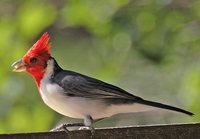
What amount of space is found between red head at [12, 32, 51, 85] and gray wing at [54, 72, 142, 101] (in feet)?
0.56

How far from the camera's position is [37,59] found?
12.8 ft

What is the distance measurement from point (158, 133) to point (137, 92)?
3275 mm

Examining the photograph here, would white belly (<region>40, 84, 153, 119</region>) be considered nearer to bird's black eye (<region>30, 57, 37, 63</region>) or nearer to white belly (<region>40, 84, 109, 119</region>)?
white belly (<region>40, 84, 109, 119</region>)

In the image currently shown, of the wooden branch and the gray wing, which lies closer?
the wooden branch

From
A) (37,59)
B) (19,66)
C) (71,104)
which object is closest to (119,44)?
(37,59)

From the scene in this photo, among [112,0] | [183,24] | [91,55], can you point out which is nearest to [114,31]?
[112,0]

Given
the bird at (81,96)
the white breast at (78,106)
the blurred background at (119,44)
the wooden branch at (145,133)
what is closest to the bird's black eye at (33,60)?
the bird at (81,96)

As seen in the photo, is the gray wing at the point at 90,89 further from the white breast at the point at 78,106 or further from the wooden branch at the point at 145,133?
the wooden branch at the point at 145,133

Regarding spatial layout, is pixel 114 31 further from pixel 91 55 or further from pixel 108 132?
pixel 108 132

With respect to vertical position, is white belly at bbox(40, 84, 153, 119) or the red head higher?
the red head

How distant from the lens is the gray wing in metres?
3.61

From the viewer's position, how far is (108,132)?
305 centimetres

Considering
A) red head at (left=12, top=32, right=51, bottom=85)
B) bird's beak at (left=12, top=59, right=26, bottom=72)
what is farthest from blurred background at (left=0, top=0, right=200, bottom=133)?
bird's beak at (left=12, top=59, right=26, bottom=72)

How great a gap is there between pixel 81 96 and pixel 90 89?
6 centimetres
